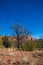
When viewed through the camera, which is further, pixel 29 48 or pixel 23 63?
pixel 29 48

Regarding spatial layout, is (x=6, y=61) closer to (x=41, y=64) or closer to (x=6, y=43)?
(x=41, y=64)

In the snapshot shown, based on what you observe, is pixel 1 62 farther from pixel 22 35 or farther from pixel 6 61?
pixel 22 35

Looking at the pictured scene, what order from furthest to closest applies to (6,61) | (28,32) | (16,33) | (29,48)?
1. (28,32)
2. (16,33)
3. (29,48)
4. (6,61)

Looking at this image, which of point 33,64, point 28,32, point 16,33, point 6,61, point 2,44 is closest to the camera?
point 33,64

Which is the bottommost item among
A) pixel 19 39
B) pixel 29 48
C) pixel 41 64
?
pixel 41 64

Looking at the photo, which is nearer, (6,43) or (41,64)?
(41,64)

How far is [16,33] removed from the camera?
138 feet

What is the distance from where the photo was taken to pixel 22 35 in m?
43.6

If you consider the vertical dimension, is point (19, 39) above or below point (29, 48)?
above

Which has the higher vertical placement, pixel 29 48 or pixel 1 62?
pixel 29 48

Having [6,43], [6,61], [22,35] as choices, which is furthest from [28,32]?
[6,61]

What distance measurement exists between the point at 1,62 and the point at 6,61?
907 mm

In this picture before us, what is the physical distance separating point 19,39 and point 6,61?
28830 mm

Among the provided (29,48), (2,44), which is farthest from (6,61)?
(2,44)
